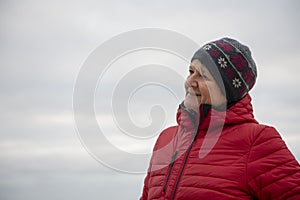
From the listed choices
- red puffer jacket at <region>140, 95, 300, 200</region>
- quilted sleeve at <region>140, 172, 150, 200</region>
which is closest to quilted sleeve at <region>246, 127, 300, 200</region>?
red puffer jacket at <region>140, 95, 300, 200</region>

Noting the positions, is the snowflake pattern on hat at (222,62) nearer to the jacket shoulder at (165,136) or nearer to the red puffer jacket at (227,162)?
the red puffer jacket at (227,162)

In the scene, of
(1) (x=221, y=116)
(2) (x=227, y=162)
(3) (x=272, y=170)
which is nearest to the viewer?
(3) (x=272, y=170)

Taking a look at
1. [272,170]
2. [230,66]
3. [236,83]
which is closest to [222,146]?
[272,170]

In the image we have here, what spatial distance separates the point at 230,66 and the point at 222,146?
0.67m

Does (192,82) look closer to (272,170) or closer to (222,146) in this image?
(222,146)

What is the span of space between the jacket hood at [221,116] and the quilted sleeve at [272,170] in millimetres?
261

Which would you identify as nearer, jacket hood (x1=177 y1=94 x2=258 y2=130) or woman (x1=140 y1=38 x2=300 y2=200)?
woman (x1=140 y1=38 x2=300 y2=200)

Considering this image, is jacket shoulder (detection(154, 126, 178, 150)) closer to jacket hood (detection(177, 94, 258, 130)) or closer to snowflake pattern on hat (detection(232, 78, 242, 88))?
jacket hood (detection(177, 94, 258, 130))

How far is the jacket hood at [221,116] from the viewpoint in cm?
302

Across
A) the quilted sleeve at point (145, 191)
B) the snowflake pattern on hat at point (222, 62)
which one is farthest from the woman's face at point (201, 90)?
the quilted sleeve at point (145, 191)

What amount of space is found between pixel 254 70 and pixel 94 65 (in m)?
1.38

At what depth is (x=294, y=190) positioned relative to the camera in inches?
103

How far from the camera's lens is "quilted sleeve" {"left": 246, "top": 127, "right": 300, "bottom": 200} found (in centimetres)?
263

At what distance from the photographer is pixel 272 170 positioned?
269 cm
